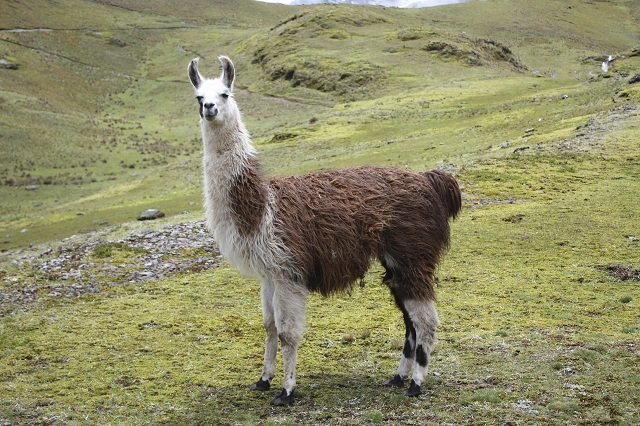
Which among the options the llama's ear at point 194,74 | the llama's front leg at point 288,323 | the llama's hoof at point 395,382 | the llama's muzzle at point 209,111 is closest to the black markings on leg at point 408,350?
the llama's hoof at point 395,382

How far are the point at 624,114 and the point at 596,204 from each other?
51.3ft

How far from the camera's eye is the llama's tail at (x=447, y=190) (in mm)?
Result: 9586

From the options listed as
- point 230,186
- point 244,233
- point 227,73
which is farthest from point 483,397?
point 227,73

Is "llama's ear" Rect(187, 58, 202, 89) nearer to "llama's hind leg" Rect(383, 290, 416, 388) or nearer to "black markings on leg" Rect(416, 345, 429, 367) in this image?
"llama's hind leg" Rect(383, 290, 416, 388)

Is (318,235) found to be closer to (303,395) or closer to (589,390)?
(303,395)

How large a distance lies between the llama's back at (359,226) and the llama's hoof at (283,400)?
150cm

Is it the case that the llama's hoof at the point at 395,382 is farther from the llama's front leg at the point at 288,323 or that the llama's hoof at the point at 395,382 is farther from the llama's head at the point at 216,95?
the llama's head at the point at 216,95

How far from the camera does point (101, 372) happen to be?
402 inches

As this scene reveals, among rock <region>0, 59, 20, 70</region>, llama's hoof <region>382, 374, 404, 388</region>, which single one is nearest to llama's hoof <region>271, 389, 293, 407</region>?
llama's hoof <region>382, 374, 404, 388</region>

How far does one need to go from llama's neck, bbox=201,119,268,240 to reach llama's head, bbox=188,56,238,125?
0.66 ft

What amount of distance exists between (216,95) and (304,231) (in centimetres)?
223

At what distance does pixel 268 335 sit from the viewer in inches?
368

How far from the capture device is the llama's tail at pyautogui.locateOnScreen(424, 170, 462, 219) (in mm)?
9586

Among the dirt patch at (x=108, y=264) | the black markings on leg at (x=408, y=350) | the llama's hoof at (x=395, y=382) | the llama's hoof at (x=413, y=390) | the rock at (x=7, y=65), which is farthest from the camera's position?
the rock at (x=7, y=65)
